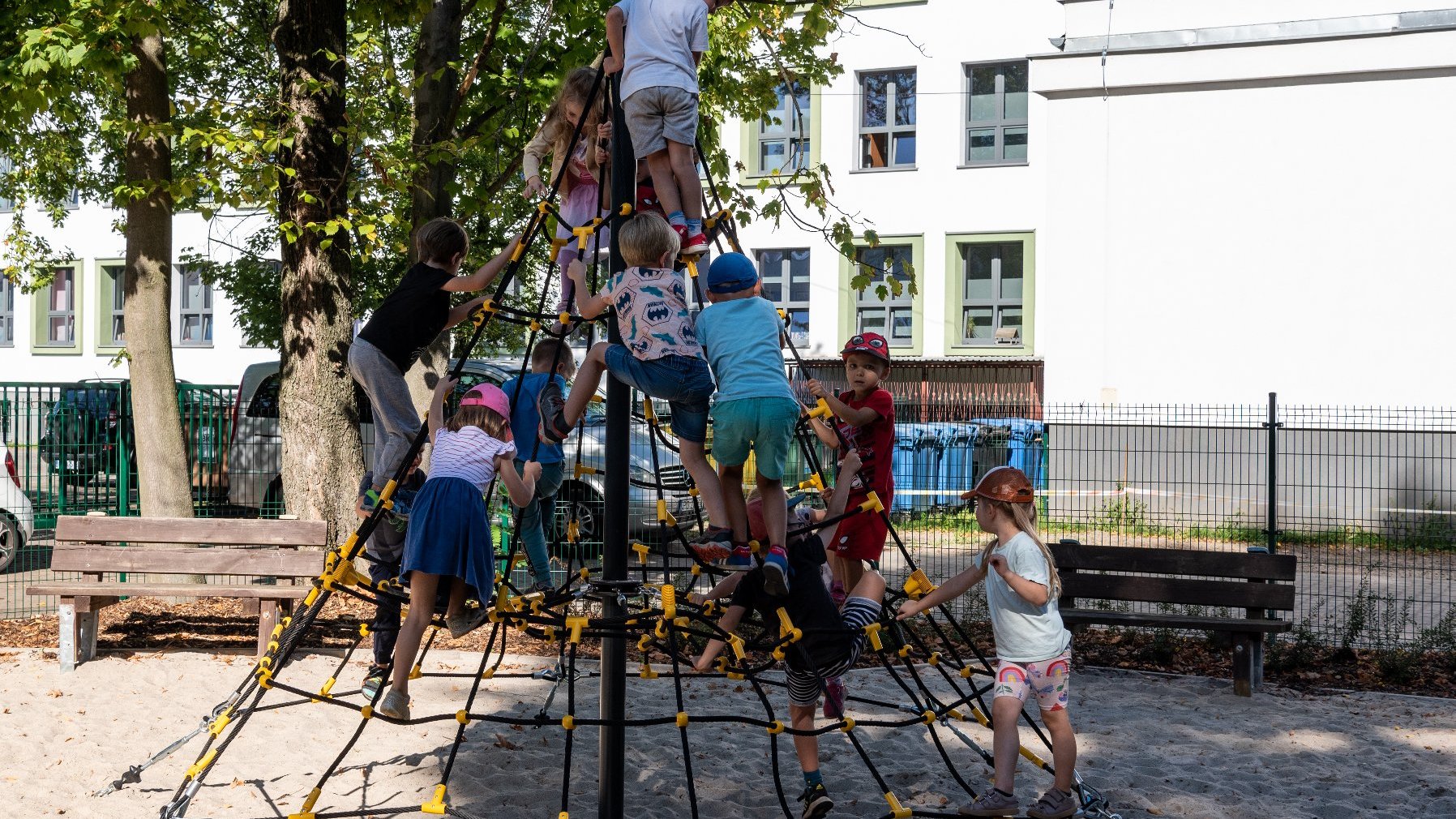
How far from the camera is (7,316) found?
1072 inches

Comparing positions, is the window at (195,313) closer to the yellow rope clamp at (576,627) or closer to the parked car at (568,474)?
the parked car at (568,474)

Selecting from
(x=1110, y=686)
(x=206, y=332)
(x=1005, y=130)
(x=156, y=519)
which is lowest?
(x=1110, y=686)

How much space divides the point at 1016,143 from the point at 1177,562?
49.2 feet

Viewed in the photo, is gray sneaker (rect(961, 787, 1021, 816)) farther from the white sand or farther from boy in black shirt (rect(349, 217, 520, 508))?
boy in black shirt (rect(349, 217, 520, 508))

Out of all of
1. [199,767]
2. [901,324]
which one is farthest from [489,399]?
[901,324]

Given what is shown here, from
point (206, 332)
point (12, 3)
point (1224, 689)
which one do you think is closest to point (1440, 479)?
point (1224, 689)

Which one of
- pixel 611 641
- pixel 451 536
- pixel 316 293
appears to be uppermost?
pixel 316 293

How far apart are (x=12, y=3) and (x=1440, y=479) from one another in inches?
483

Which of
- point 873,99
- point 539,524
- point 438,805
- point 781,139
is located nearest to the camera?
point 438,805

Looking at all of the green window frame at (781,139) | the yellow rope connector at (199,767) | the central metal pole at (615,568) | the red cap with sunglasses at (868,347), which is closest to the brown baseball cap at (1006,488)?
the red cap with sunglasses at (868,347)

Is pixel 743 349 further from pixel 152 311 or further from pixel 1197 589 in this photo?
pixel 152 311

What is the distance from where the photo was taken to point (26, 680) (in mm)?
7043

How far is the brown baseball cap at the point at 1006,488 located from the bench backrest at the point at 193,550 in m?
4.42

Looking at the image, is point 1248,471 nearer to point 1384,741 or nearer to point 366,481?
point 1384,741
